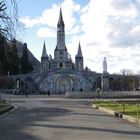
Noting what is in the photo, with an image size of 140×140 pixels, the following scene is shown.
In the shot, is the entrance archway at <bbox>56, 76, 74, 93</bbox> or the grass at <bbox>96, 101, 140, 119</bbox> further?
the entrance archway at <bbox>56, 76, 74, 93</bbox>

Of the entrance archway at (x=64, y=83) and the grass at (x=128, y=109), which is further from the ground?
the entrance archway at (x=64, y=83)

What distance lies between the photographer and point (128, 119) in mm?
29922

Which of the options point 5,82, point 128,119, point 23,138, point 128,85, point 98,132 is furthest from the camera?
point 128,85

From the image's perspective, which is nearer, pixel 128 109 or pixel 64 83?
pixel 128 109

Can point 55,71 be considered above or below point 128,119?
above

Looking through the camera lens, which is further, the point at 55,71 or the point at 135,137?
the point at 55,71

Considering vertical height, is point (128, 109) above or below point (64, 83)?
below

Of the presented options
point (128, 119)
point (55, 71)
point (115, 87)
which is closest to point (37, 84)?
point (55, 71)

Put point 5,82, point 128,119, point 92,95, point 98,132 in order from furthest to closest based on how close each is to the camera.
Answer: point 5,82 → point 92,95 → point 128,119 → point 98,132

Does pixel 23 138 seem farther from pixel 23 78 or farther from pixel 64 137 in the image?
pixel 23 78

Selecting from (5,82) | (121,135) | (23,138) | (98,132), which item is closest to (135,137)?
(121,135)

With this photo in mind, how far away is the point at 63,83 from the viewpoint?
194 metres

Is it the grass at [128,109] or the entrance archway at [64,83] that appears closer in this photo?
the grass at [128,109]

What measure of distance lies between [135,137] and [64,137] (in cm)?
270
